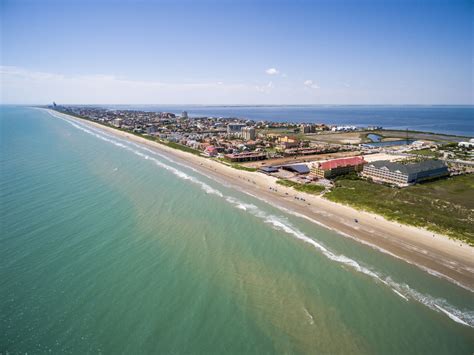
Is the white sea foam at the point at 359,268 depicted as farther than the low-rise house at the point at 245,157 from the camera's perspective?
No

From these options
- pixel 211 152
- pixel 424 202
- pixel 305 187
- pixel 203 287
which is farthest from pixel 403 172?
pixel 211 152

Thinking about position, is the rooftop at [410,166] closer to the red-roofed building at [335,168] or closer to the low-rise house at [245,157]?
the red-roofed building at [335,168]

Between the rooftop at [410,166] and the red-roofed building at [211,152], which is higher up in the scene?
the rooftop at [410,166]

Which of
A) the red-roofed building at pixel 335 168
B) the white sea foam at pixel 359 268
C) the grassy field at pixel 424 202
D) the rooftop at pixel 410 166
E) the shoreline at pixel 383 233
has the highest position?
the rooftop at pixel 410 166

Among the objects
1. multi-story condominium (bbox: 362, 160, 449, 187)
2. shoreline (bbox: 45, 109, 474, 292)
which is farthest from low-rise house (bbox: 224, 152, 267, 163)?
multi-story condominium (bbox: 362, 160, 449, 187)

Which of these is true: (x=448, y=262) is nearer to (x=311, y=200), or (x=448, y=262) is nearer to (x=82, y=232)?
(x=311, y=200)

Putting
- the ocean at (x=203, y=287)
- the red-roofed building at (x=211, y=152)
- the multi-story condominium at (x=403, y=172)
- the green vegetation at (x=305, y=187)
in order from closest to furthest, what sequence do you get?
the ocean at (x=203, y=287) → the green vegetation at (x=305, y=187) → the multi-story condominium at (x=403, y=172) → the red-roofed building at (x=211, y=152)

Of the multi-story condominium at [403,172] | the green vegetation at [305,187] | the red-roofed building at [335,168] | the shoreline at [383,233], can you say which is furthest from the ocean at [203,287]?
the multi-story condominium at [403,172]
